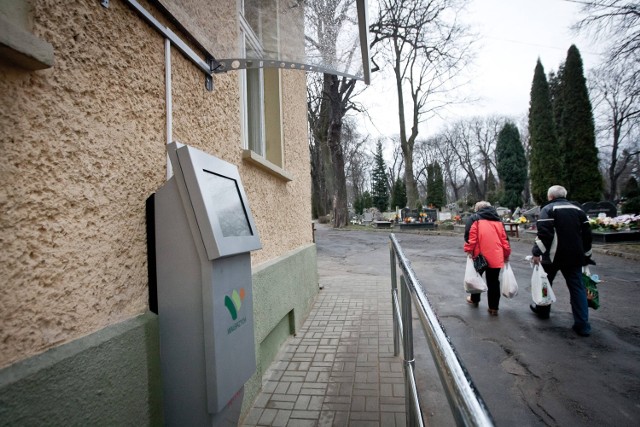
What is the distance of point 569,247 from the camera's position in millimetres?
3938

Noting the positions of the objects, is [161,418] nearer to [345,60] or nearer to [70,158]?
[70,158]

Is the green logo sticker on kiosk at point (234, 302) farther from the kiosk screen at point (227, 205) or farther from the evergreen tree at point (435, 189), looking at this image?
the evergreen tree at point (435, 189)

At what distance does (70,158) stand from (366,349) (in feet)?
10.3

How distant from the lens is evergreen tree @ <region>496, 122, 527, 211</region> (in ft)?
125

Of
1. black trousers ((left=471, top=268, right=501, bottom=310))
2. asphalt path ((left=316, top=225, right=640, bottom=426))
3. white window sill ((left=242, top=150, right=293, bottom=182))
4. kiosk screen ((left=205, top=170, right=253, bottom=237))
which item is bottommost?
asphalt path ((left=316, top=225, right=640, bottom=426))

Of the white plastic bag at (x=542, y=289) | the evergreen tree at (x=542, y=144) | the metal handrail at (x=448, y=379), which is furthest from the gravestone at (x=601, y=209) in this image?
the metal handrail at (x=448, y=379)

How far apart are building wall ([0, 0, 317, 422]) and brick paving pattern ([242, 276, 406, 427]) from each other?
1.56 metres

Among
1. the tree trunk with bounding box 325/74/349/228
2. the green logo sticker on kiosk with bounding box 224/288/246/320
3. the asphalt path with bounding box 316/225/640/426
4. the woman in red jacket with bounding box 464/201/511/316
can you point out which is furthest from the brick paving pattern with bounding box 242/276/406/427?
the tree trunk with bounding box 325/74/349/228

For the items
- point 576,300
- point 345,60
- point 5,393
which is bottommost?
point 576,300

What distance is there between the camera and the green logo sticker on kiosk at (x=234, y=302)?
1.36m

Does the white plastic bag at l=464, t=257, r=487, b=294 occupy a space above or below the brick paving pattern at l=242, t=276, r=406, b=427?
above

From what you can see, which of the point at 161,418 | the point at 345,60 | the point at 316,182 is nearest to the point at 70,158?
the point at 161,418

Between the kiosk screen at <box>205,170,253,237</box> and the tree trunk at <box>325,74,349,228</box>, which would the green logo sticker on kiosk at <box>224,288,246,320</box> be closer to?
the kiosk screen at <box>205,170,253,237</box>

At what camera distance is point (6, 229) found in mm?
948
